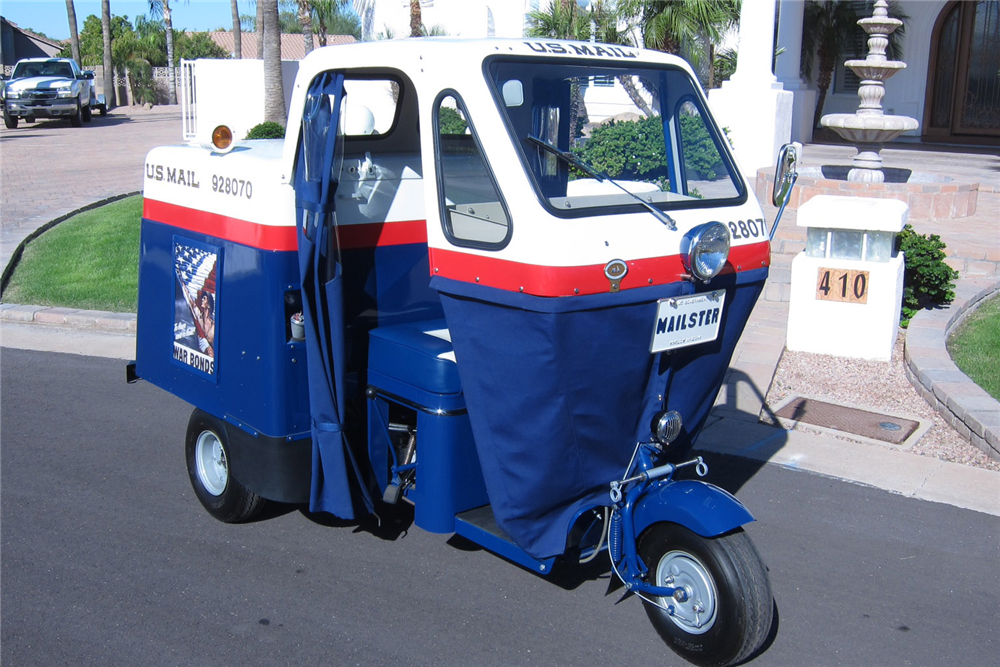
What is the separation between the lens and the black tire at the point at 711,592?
343cm

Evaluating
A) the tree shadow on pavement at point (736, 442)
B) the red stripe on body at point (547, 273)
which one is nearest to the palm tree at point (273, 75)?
the tree shadow on pavement at point (736, 442)

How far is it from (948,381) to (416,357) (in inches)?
170

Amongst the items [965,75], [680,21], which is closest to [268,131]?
[680,21]

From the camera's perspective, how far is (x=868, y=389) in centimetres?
695

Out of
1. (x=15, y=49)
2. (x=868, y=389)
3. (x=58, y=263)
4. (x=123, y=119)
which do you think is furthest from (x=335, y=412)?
(x=15, y=49)

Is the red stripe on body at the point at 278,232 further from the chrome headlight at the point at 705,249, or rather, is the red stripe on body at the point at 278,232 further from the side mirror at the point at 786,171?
the side mirror at the point at 786,171

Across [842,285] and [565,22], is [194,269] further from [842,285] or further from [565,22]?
[565,22]

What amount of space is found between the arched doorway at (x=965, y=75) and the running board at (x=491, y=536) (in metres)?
18.5

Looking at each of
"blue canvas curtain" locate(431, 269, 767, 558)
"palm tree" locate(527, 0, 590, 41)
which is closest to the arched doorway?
"palm tree" locate(527, 0, 590, 41)

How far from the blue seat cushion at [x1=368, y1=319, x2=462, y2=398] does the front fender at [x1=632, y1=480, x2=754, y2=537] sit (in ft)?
2.85

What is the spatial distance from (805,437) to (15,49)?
5710cm

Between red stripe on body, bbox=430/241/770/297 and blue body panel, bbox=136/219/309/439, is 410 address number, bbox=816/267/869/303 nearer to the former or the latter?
red stripe on body, bbox=430/241/770/297

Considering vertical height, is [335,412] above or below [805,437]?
above

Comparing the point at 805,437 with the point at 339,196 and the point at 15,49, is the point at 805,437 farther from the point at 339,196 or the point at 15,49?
the point at 15,49
